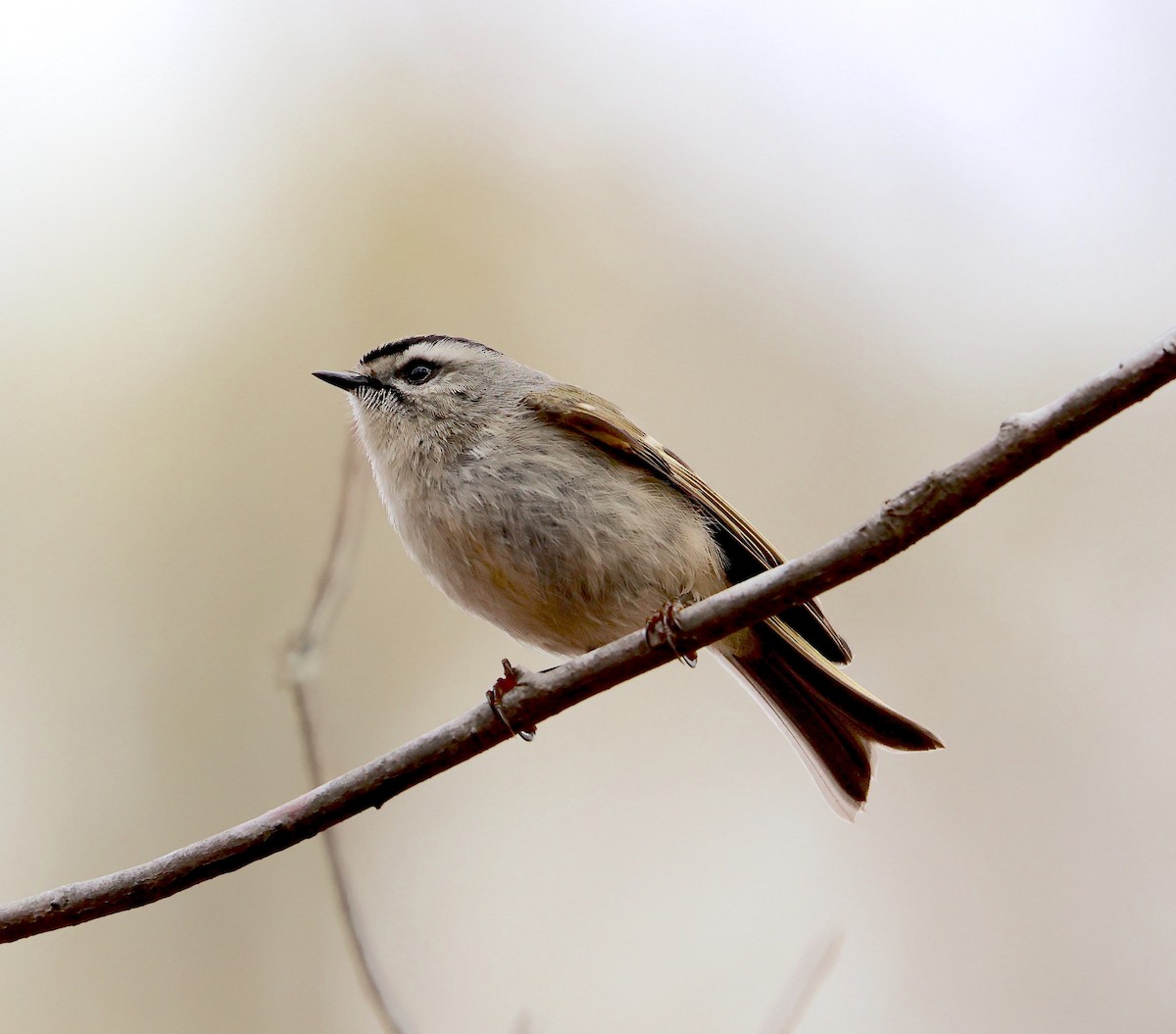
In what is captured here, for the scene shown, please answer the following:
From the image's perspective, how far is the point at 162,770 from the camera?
4.20 meters

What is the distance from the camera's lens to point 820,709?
8.15 ft

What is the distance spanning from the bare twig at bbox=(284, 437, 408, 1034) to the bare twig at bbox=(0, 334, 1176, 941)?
130 millimetres

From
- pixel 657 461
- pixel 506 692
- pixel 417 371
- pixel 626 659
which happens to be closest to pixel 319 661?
pixel 506 692

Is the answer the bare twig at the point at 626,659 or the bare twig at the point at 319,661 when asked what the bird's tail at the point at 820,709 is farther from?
the bare twig at the point at 319,661

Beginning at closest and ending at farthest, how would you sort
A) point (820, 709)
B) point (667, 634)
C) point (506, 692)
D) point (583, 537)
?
point (667, 634) < point (506, 692) < point (583, 537) < point (820, 709)

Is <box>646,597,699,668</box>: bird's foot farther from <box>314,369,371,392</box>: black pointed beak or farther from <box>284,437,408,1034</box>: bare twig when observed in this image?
<box>314,369,371,392</box>: black pointed beak

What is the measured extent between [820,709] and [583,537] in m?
0.66

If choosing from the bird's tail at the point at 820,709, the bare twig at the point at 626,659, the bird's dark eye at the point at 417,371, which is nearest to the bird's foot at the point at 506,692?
the bare twig at the point at 626,659

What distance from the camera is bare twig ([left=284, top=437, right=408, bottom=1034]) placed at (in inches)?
67.9

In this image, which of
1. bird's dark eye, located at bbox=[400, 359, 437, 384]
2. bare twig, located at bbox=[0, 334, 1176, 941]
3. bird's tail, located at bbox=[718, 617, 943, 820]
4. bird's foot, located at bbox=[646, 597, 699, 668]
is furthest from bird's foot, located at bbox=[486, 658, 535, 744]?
bird's dark eye, located at bbox=[400, 359, 437, 384]

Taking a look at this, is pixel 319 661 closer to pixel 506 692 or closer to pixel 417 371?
pixel 506 692

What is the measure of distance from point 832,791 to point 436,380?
1.33 metres

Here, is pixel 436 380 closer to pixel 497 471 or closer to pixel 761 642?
pixel 497 471

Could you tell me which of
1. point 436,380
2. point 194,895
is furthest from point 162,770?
point 436,380
